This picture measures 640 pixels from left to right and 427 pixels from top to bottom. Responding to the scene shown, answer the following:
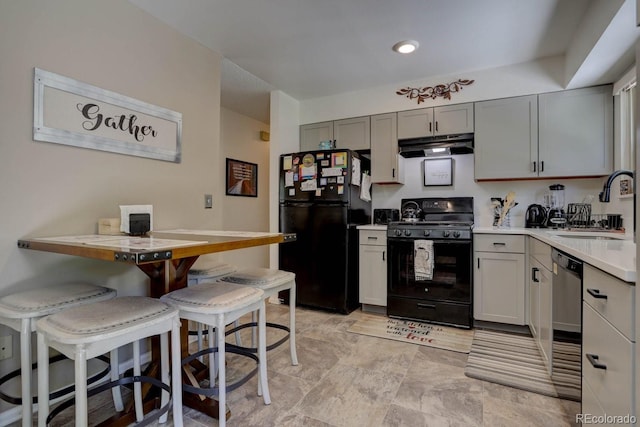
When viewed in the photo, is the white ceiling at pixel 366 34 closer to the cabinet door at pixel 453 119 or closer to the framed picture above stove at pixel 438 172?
the cabinet door at pixel 453 119

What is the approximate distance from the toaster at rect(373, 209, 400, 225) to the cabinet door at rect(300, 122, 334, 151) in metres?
1.03

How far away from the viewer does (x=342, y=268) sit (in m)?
3.20

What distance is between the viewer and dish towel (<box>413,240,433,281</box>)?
9.42 ft

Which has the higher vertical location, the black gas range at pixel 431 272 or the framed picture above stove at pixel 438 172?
the framed picture above stove at pixel 438 172

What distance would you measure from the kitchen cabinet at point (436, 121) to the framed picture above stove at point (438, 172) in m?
0.36

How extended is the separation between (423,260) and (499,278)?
63 cm

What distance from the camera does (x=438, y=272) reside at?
9.51ft

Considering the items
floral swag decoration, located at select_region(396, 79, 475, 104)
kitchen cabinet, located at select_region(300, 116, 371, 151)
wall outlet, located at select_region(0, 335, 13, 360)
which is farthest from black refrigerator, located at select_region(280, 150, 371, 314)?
wall outlet, located at select_region(0, 335, 13, 360)

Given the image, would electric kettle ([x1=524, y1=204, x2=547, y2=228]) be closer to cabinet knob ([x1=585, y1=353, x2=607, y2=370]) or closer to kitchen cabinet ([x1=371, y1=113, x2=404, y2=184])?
kitchen cabinet ([x1=371, y1=113, x2=404, y2=184])

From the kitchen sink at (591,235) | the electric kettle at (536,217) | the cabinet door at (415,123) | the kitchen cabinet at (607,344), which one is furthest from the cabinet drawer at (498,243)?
the kitchen cabinet at (607,344)

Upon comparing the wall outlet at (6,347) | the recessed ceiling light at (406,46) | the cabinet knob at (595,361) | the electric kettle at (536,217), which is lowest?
the wall outlet at (6,347)

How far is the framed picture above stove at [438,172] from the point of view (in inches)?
134

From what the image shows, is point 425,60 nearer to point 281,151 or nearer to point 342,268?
point 281,151

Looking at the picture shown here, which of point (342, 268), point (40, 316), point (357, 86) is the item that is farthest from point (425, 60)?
point (40, 316)
